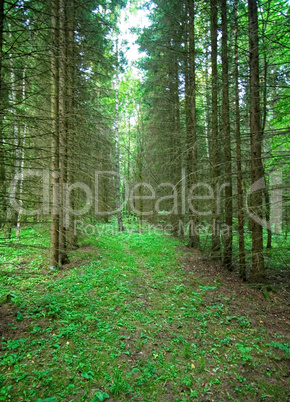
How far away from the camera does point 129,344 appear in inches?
151

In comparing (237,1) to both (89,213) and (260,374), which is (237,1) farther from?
(260,374)

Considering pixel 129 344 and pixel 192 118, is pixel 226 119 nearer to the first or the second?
pixel 192 118

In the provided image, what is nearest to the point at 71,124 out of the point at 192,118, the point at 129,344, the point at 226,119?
the point at 192,118

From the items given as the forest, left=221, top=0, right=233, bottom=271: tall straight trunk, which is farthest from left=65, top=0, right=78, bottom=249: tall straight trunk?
left=221, top=0, right=233, bottom=271: tall straight trunk

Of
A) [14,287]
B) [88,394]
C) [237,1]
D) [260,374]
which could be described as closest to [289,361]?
[260,374]

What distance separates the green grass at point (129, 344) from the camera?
2.97 meters

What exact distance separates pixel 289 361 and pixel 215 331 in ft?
4.19

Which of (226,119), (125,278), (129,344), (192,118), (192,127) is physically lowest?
(129,344)

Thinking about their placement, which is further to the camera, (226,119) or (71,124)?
(226,119)

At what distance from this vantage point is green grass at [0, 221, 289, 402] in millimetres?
2967

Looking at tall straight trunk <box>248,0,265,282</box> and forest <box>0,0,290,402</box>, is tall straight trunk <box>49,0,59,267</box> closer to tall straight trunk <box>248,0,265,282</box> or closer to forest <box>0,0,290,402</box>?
forest <box>0,0,290,402</box>

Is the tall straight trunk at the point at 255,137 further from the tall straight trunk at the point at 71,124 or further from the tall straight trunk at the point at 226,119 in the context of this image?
the tall straight trunk at the point at 71,124

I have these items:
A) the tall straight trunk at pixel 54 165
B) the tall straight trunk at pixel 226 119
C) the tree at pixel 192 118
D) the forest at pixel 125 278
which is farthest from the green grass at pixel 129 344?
the tree at pixel 192 118

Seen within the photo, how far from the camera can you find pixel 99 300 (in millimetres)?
5102
